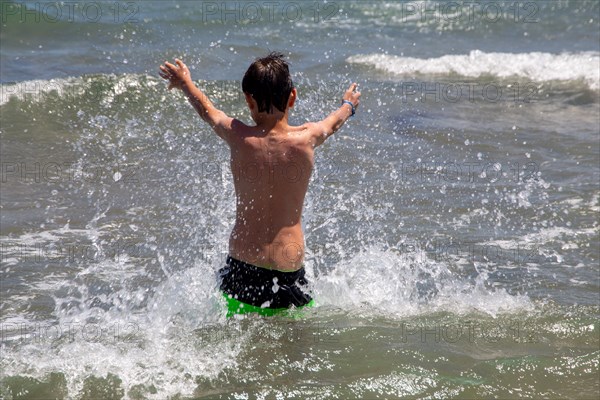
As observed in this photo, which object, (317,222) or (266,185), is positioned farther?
(317,222)

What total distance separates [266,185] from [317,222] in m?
2.24

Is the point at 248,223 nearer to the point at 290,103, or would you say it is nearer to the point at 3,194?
the point at 290,103

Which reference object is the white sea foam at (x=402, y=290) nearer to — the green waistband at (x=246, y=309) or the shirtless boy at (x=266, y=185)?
the green waistband at (x=246, y=309)

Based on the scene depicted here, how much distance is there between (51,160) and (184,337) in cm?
391

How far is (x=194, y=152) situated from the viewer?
7980mm

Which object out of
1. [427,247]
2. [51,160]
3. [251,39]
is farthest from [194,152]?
[251,39]

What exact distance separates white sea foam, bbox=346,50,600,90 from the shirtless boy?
25.9 ft

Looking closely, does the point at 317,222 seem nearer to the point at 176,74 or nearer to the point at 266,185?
the point at 266,185

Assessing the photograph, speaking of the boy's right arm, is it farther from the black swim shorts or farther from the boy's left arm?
the black swim shorts

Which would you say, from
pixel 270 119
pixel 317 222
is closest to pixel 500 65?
pixel 317 222

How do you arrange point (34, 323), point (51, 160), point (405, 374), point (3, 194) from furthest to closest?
point (51, 160) → point (3, 194) → point (34, 323) → point (405, 374)

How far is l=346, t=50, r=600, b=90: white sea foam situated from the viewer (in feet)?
39.3

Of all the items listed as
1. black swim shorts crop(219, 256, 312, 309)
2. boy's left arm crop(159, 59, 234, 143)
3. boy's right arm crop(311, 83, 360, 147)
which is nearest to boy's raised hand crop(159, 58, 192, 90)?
boy's left arm crop(159, 59, 234, 143)

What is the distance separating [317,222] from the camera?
6477 mm
